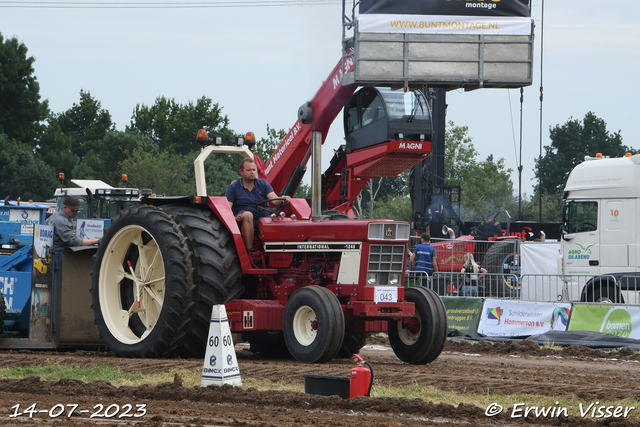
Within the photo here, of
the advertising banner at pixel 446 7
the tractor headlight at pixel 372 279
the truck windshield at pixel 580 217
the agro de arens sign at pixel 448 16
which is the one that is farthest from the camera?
the truck windshield at pixel 580 217

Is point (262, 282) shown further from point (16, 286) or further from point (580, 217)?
point (580, 217)

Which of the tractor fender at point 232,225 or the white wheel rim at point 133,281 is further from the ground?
the tractor fender at point 232,225

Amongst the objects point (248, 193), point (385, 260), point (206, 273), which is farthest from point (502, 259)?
point (206, 273)

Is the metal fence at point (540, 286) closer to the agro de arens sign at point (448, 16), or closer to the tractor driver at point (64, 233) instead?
the agro de arens sign at point (448, 16)

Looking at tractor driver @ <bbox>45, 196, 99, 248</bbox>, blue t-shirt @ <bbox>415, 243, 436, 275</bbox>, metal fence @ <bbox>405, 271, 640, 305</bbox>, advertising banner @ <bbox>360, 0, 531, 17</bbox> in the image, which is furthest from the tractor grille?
blue t-shirt @ <bbox>415, 243, 436, 275</bbox>

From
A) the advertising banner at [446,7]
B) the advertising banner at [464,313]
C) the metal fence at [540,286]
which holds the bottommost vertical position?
the advertising banner at [464,313]

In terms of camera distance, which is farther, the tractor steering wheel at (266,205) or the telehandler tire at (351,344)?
the telehandler tire at (351,344)

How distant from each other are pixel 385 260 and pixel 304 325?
3.50 ft

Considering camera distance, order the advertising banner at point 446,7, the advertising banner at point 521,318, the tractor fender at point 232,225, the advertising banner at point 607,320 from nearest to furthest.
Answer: the tractor fender at point 232,225 < the advertising banner at point 607,320 < the advertising banner at point 521,318 < the advertising banner at point 446,7

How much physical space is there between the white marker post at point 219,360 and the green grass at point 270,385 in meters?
0.21

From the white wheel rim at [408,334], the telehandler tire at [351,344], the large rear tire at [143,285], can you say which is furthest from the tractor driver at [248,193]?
the white wheel rim at [408,334]

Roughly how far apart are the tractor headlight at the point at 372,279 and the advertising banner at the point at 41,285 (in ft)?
12.6

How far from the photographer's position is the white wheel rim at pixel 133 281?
9.42 metres

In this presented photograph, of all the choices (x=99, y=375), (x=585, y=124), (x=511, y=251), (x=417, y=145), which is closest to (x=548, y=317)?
(x=417, y=145)
